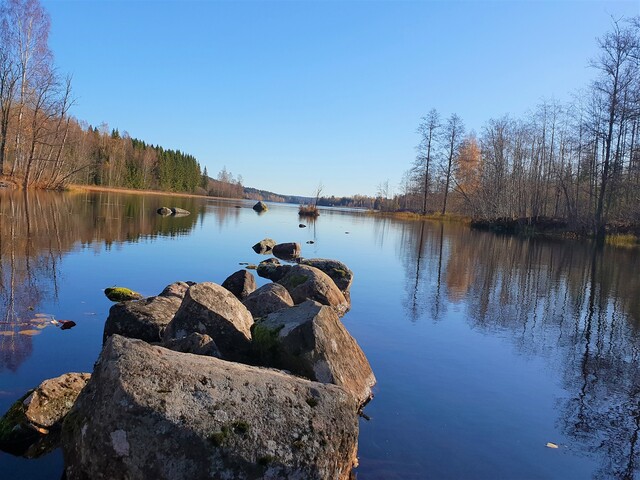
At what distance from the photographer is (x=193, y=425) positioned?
3.34 m

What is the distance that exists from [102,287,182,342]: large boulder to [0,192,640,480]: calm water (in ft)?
1.69

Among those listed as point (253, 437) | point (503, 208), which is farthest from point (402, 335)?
point (503, 208)

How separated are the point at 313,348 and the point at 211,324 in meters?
1.74

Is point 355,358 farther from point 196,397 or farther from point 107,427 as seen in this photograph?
point 107,427

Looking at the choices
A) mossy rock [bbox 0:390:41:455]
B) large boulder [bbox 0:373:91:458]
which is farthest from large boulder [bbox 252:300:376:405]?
mossy rock [bbox 0:390:41:455]

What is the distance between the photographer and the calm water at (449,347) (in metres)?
5.23

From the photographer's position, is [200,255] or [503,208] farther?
[503,208]

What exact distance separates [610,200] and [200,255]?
121 ft

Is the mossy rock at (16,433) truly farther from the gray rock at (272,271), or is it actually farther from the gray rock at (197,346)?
the gray rock at (272,271)

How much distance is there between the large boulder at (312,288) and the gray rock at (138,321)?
3.73 m

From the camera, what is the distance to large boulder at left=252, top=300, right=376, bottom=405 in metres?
5.79

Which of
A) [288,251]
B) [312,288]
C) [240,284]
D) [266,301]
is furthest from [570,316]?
[288,251]

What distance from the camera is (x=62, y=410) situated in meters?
4.95

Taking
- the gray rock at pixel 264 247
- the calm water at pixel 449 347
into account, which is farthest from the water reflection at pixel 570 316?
the gray rock at pixel 264 247
